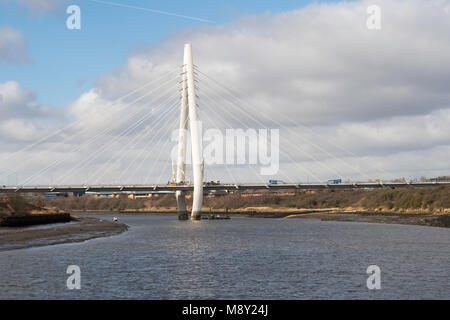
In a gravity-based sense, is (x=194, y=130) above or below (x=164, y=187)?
above

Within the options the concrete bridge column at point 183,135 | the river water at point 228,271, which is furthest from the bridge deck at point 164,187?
the river water at point 228,271

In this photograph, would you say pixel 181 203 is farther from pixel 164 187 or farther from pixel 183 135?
pixel 183 135

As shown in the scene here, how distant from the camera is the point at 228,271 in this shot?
39125mm

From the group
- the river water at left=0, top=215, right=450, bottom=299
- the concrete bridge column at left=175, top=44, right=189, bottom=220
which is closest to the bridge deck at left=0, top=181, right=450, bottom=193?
the concrete bridge column at left=175, top=44, right=189, bottom=220

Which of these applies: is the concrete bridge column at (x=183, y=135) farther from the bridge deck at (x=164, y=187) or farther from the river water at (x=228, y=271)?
the river water at (x=228, y=271)

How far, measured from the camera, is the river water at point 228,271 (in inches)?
1185

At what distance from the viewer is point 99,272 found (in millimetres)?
→ 37625

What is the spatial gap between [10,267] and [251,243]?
3187cm

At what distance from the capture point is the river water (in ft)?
98.8

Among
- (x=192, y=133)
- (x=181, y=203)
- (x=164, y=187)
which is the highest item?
(x=192, y=133)

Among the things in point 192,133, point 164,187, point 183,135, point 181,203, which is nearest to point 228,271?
point 192,133

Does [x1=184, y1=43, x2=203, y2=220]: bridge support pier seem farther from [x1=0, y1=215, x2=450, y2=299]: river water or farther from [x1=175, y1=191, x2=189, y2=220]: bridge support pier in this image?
[x1=0, y1=215, x2=450, y2=299]: river water

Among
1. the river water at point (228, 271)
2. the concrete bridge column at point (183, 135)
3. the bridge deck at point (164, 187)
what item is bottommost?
the river water at point (228, 271)

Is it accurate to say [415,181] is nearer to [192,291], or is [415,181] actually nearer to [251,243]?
[251,243]
